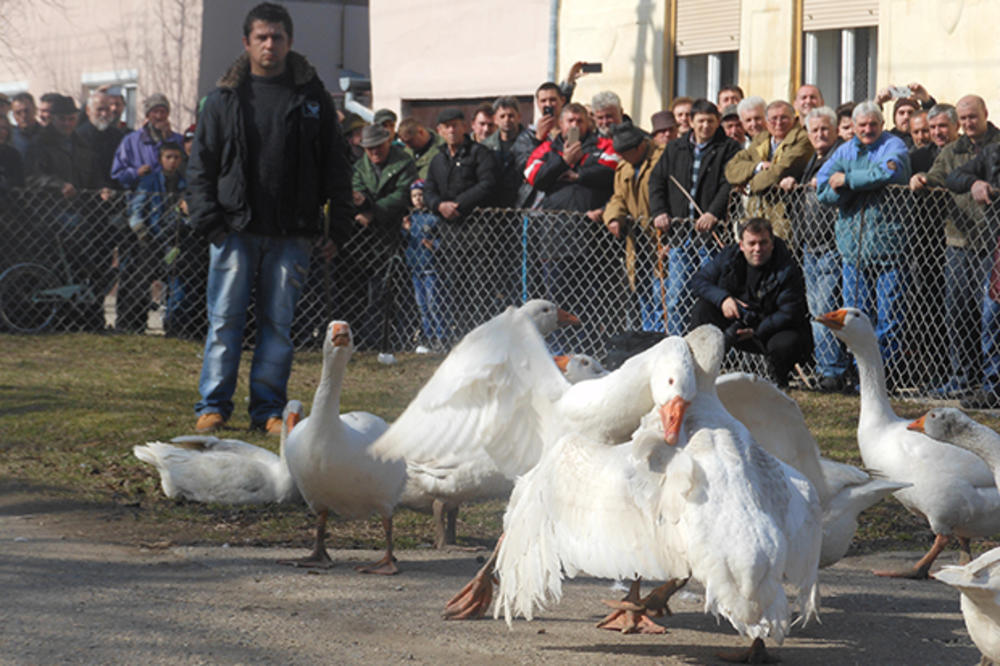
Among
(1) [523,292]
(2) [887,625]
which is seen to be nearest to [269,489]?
(2) [887,625]

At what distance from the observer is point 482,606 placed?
19.0ft

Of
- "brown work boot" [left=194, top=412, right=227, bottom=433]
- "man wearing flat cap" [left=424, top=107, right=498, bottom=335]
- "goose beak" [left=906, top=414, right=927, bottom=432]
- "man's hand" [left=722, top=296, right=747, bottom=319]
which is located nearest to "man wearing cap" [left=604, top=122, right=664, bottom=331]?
"man's hand" [left=722, top=296, right=747, bottom=319]

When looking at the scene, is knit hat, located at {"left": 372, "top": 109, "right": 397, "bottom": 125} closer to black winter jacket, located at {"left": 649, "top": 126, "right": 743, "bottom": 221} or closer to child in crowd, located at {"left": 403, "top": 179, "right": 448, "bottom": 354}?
child in crowd, located at {"left": 403, "top": 179, "right": 448, "bottom": 354}

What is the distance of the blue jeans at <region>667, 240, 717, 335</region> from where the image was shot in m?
11.5

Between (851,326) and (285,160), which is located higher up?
(285,160)

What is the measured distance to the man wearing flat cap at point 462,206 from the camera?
42.5ft

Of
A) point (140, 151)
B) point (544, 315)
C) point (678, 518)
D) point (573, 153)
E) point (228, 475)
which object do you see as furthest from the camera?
point (140, 151)

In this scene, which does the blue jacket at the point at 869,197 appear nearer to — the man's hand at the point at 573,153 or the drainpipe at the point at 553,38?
the man's hand at the point at 573,153

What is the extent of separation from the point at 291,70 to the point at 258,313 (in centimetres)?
169

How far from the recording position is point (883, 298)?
36.5ft

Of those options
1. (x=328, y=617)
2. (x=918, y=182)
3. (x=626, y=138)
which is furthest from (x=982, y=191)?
(x=328, y=617)

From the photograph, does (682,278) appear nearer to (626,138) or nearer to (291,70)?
(626,138)

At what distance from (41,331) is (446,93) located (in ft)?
26.4

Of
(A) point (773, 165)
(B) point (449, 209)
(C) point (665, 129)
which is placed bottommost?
(B) point (449, 209)
